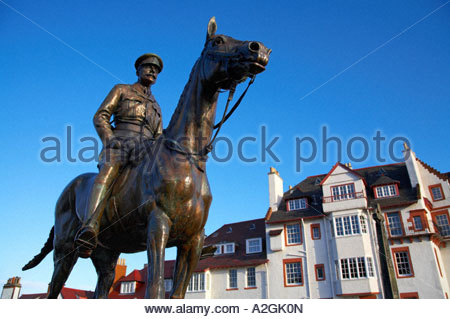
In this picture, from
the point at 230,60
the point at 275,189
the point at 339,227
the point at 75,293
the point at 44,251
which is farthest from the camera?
the point at 75,293

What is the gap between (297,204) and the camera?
38.3 meters

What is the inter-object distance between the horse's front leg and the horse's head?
2.00m

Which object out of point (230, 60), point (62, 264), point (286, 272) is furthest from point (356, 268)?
point (230, 60)

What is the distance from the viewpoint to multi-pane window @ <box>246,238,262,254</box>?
38156 mm

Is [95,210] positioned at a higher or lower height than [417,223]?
lower

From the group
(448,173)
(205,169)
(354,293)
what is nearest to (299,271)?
(354,293)

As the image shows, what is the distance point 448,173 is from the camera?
38.3m

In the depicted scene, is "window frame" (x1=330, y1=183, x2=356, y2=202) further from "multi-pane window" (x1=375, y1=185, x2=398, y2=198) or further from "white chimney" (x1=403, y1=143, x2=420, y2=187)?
"white chimney" (x1=403, y1=143, x2=420, y2=187)

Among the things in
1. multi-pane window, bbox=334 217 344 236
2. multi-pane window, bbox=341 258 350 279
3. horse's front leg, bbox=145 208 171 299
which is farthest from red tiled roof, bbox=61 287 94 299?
horse's front leg, bbox=145 208 171 299

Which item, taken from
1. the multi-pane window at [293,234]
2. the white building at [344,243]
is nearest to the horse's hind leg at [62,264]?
the white building at [344,243]

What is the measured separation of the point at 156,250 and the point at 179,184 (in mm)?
878

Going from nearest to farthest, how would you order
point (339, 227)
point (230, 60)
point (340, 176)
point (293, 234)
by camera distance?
point (230, 60)
point (339, 227)
point (293, 234)
point (340, 176)

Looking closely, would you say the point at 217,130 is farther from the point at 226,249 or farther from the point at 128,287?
the point at 128,287

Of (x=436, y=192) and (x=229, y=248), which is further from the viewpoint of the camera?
(x=229, y=248)
